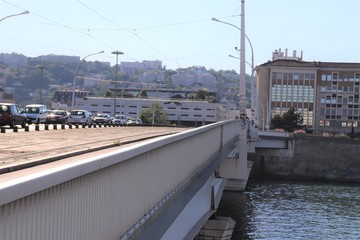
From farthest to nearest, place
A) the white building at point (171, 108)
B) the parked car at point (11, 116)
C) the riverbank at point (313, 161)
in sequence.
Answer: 1. the white building at point (171, 108)
2. the riverbank at point (313, 161)
3. the parked car at point (11, 116)

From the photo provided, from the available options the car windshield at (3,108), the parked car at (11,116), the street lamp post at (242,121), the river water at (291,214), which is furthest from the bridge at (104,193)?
the street lamp post at (242,121)

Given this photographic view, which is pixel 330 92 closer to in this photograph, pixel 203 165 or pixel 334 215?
pixel 334 215

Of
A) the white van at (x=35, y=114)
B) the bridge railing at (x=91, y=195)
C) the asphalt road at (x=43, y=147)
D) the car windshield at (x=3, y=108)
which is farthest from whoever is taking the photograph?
the white van at (x=35, y=114)

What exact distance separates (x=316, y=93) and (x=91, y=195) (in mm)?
153986

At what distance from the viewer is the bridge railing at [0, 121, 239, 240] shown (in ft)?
13.2

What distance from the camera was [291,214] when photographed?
4034cm

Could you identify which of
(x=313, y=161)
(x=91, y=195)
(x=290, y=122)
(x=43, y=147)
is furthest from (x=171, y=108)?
(x=91, y=195)

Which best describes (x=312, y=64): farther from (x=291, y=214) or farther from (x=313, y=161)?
(x=291, y=214)

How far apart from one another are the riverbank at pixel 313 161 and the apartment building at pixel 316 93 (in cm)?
6954

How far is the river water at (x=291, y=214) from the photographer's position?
32.1m

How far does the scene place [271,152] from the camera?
81312mm

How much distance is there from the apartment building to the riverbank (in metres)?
69.5

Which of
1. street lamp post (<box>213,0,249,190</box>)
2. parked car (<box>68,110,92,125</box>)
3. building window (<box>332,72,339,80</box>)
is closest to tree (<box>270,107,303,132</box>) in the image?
building window (<box>332,72,339,80</box>)

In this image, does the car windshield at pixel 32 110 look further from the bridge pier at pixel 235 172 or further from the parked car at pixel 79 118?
the bridge pier at pixel 235 172
